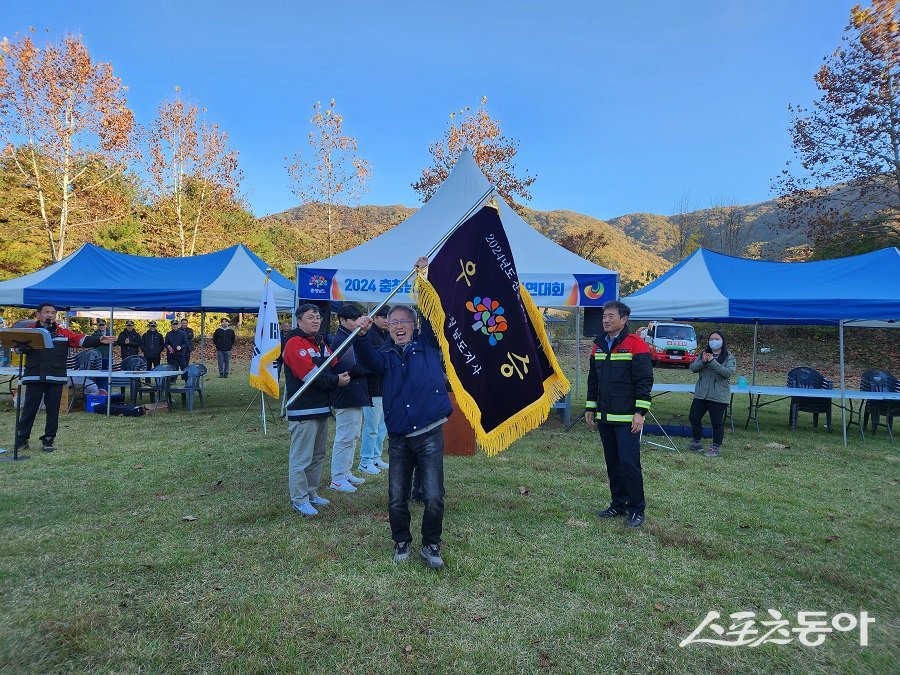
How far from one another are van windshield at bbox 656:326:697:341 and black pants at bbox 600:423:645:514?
62.9 feet

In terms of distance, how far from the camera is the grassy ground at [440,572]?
2.75 meters

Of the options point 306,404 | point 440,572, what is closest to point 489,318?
point 306,404

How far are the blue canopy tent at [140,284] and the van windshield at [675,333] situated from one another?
1704 centimetres

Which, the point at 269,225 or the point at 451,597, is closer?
the point at 451,597

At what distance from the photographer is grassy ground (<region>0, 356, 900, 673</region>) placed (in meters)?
2.75

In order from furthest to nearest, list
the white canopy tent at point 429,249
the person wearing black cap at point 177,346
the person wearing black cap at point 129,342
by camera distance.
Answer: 1. the person wearing black cap at point 177,346
2. the person wearing black cap at point 129,342
3. the white canopy tent at point 429,249

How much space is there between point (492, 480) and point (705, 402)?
3.79 m

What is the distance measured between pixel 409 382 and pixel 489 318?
3.42 ft

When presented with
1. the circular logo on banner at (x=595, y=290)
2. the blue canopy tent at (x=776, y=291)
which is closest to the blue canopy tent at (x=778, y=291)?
the blue canopy tent at (x=776, y=291)

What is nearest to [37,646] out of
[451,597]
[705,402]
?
[451,597]

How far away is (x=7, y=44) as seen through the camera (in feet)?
63.8

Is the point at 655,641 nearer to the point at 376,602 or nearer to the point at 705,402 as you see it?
the point at 376,602

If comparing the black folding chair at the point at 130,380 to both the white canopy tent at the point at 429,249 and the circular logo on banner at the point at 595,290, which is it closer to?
the white canopy tent at the point at 429,249

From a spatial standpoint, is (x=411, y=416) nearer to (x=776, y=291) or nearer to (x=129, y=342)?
(x=776, y=291)
